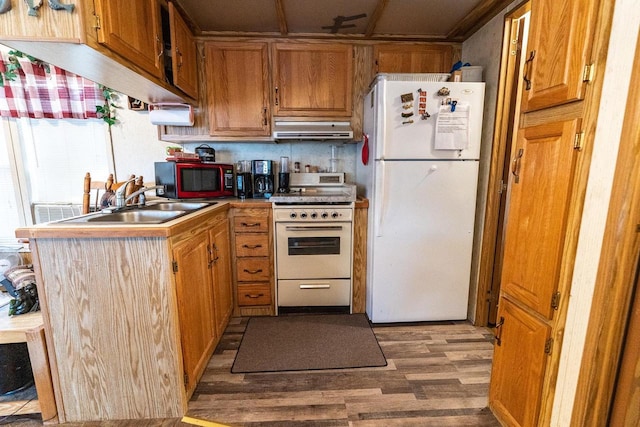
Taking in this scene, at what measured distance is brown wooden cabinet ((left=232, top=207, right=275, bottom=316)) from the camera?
2322 mm

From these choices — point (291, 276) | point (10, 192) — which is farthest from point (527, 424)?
point (10, 192)

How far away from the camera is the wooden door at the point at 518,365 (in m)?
1.12

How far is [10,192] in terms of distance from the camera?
2.64 meters

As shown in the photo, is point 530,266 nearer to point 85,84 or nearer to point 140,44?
point 140,44

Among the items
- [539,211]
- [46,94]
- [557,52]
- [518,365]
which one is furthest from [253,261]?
[46,94]

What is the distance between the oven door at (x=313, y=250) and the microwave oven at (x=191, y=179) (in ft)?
2.19

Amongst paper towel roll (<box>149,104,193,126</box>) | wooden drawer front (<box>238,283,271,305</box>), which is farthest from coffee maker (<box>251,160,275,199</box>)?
wooden drawer front (<box>238,283,271,305</box>)

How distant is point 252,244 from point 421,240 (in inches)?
53.3

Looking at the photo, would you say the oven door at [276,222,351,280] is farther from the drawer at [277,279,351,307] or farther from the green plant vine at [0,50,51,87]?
the green plant vine at [0,50,51,87]

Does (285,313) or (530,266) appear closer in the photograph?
(530,266)

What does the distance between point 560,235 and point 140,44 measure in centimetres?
223

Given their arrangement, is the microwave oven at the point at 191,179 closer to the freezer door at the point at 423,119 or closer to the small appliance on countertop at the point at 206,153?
the small appliance on countertop at the point at 206,153

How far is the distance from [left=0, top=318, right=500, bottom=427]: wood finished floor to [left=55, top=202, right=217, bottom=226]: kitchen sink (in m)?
0.98

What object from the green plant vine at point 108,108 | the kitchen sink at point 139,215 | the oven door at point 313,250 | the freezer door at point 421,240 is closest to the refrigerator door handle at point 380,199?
the freezer door at point 421,240
